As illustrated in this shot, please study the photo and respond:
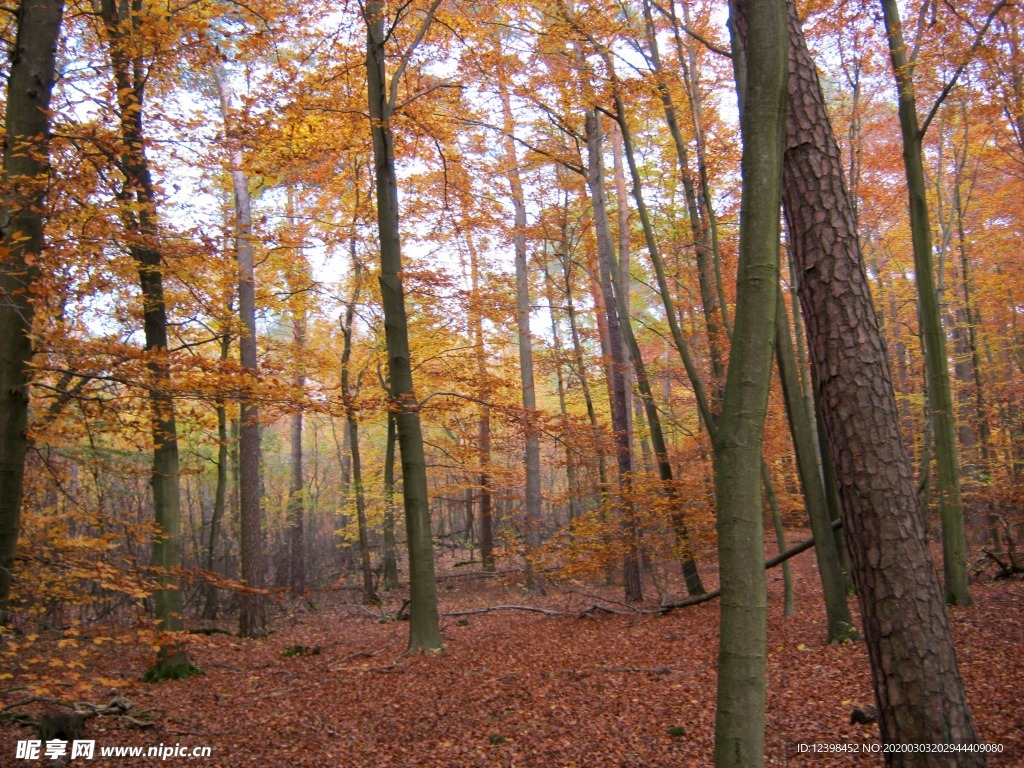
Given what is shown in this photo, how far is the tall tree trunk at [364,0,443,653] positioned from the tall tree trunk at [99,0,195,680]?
8.72 feet

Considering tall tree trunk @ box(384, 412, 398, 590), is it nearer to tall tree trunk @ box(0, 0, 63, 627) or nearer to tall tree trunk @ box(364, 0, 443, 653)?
tall tree trunk @ box(364, 0, 443, 653)

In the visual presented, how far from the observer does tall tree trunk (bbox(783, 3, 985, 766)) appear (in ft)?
10.3

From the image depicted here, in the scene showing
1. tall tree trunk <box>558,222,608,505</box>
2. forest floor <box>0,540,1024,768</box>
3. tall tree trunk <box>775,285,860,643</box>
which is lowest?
forest floor <box>0,540,1024,768</box>

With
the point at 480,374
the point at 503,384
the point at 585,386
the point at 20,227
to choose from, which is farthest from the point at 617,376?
the point at 20,227

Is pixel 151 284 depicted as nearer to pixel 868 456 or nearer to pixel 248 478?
pixel 248 478

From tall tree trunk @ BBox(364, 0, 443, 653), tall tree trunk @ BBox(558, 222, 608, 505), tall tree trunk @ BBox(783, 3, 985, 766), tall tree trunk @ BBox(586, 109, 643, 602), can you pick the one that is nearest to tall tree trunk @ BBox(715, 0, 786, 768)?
tall tree trunk @ BBox(783, 3, 985, 766)

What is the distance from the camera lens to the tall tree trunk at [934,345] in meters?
7.30

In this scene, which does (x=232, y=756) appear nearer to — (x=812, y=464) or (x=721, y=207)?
(x=812, y=464)

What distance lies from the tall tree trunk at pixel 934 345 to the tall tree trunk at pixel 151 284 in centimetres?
809

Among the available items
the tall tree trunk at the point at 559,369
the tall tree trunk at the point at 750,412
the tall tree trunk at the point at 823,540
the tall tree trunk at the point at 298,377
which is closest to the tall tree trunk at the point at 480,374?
the tall tree trunk at the point at 559,369

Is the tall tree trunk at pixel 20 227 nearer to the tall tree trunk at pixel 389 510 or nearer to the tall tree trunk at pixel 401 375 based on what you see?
the tall tree trunk at pixel 401 375

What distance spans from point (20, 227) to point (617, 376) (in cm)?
895

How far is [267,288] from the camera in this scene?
45.1 ft

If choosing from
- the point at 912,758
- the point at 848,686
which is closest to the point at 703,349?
the point at 848,686
